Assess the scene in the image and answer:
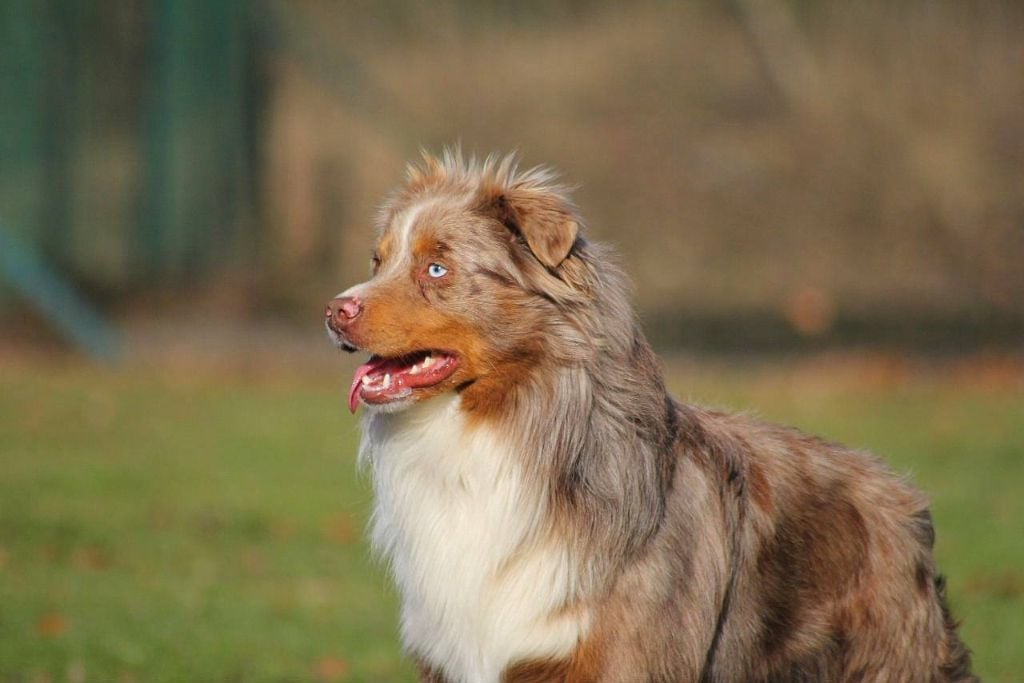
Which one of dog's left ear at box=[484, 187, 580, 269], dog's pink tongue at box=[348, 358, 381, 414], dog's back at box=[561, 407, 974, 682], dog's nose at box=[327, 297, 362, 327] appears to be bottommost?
dog's back at box=[561, 407, 974, 682]

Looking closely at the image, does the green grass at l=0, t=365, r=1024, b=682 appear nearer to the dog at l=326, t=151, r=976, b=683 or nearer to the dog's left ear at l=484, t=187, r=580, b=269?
the dog at l=326, t=151, r=976, b=683

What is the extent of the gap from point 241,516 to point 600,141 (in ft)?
31.9

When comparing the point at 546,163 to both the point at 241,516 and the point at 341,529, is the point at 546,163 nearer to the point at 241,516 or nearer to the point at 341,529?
the point at 341,529

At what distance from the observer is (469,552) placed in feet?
18.4

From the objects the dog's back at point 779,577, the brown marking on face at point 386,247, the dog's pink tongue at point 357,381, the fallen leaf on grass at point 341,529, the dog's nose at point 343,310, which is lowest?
the fallen leaf on grass at point 341,529

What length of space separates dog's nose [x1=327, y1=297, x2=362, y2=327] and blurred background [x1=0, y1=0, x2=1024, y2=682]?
34.3ft

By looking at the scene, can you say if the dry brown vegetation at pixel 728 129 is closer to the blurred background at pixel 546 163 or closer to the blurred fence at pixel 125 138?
the blurred background at pixel 546 163

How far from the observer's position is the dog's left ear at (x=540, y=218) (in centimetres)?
566

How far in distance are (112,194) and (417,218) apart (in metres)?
15.1

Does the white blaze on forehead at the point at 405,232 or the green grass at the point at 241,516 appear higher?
the white blaze on forehead at the point at 405,232

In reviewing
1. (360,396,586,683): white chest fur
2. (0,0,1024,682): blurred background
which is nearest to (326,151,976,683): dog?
(360,396,586,683): white chest fur

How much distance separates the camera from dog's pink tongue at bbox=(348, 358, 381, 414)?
18.8 feet

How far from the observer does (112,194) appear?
20219 mm

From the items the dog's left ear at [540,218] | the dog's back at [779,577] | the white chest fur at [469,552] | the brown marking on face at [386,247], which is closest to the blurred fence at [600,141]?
the dog's back at [779,577]
